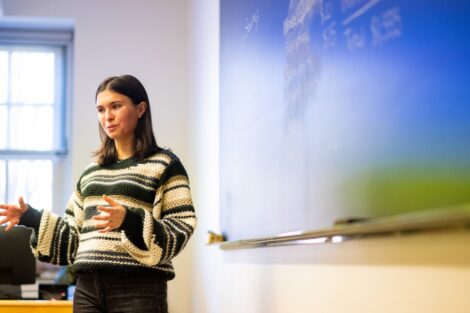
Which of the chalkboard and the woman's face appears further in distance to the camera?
the woman's face

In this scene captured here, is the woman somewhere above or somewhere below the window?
below

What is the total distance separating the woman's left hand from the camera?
1.89 m

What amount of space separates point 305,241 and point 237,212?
933 millimetres

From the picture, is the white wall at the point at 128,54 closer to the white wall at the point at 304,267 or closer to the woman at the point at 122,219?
the white wall at the point at 304,267

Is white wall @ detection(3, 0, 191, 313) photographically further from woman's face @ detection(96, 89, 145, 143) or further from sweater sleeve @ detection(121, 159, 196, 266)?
sweater sleeve @ detection(121, 159, 196, 266)

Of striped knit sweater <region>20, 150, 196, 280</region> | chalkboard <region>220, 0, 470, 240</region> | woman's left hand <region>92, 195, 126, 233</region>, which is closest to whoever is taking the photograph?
chalkboard <region>220, 0, 470, 240</region>

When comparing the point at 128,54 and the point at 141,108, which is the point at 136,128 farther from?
the point at 128,54

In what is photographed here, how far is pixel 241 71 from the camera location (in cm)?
275

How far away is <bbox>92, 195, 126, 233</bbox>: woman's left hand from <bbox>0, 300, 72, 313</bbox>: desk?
113cm

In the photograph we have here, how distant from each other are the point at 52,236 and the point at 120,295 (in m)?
0.34

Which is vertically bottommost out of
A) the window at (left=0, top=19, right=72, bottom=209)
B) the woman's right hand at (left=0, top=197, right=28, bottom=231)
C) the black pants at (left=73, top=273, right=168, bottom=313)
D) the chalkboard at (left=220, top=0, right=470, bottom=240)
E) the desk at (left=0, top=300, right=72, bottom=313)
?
the desk at (left=0, top=300, right=72, bottom=313)

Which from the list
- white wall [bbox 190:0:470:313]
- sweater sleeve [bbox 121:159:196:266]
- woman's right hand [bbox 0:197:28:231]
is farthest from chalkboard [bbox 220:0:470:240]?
woman's right hand [bbox 0:197:28:231]

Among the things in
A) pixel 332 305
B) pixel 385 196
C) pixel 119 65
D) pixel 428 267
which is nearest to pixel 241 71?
pixel 332 305

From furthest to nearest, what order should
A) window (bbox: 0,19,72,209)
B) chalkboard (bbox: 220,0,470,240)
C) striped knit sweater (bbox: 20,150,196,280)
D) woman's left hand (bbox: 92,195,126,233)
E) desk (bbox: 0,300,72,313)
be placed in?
window (bbox: 0,19,72,209), desk (bbox: 0,300,72,313), striped knit sweater (bbox: 20,150,196,280), woman's left hand (bbox: 92,195,126,233), chalkboard (bbox: 220,0,470,240)
